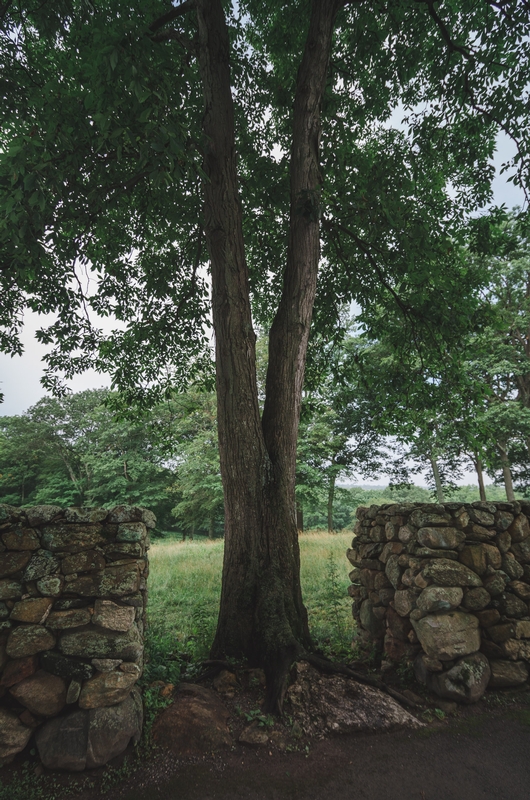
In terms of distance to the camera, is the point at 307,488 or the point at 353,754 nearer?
the point at 353,754

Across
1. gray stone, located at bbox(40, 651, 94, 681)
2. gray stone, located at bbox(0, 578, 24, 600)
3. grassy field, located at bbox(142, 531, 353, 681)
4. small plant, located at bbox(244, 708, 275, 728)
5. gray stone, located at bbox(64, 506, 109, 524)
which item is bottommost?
grassy field, located at bbox(142, 531, 353, 681)

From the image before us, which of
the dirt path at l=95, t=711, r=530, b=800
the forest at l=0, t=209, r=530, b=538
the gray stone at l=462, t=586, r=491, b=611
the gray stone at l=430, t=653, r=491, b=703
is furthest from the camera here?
the forest at l=0, t=209, r=530, b=538

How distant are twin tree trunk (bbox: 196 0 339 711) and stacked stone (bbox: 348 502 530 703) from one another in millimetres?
1061

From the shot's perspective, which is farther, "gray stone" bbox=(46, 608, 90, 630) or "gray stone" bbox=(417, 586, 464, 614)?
"gray stone" bbox=(417, 586, 464, 614)

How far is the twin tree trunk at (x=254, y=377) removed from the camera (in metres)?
3.86

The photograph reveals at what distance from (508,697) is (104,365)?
733cm

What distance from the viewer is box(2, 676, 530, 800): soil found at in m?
2.41

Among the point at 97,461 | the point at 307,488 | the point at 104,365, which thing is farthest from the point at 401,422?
the point at 97,461

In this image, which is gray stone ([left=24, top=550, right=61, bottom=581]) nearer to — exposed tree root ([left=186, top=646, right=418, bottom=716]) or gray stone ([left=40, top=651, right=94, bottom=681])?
gray stone ([left=40, top=651, right=94, bottom=681])

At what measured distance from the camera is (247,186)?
624 cm

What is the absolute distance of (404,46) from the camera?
554 cm

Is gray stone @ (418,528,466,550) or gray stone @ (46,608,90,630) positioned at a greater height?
gray stone @ (418,528,466,550)

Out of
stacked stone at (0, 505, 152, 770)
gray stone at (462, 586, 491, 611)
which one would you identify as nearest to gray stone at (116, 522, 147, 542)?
stacked stone at (0, 505, 152, 770)

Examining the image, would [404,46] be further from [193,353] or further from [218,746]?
[218,746]
